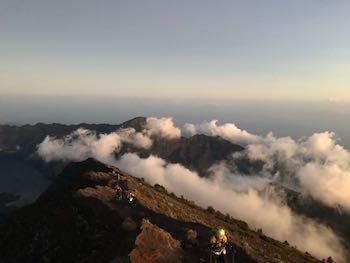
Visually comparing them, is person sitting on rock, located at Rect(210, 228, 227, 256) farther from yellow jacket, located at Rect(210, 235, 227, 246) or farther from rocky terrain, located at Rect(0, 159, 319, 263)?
rocky terrain, located at Rect(0, 159, 319, 263)

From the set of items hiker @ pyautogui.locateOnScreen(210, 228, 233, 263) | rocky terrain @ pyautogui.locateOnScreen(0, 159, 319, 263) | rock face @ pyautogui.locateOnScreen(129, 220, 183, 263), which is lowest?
rocky terrain @ pyautogui.locateOnScreen(0, 159, 319, 263)

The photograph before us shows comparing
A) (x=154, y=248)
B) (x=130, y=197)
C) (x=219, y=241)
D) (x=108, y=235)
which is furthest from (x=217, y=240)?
(x=130, y=197)

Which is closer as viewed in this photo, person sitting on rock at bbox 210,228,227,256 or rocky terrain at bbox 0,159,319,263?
person sitting on rock at bbox 210,228,227,256

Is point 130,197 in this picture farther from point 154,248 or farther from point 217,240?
point 217,240

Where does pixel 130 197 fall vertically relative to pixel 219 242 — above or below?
below

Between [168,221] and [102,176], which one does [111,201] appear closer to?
[168,221]

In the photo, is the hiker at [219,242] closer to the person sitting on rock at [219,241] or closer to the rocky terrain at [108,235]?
the person sitting on rock at [219,241]

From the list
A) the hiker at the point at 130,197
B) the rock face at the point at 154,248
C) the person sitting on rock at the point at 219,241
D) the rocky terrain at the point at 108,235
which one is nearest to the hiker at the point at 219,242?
the person sitting on rock at the point at 219,241

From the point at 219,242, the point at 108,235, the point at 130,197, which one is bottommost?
the point at 130,197

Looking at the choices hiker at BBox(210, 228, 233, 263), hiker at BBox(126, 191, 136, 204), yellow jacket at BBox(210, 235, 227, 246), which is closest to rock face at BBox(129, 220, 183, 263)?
hiker at BBox(210, 228, 233, 263)

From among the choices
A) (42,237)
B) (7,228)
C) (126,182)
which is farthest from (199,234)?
(7,228)
